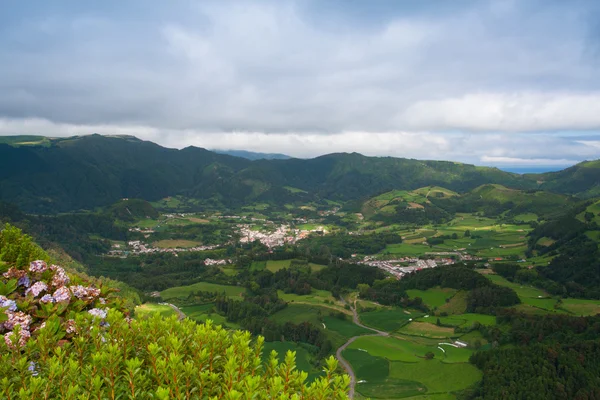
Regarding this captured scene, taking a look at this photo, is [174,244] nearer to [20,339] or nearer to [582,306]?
[582,306]

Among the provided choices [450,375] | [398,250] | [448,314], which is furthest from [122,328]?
[398,250]

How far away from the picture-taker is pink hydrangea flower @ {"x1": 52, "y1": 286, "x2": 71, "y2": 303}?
1095 centimetres

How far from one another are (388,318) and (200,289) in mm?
51635

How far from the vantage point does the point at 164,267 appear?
413ft

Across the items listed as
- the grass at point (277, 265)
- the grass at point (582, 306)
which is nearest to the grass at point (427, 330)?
the grass at point (582, 306)

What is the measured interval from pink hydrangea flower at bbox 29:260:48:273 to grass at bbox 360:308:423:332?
6872cm

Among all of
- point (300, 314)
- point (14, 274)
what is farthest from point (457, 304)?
point (14, 274)

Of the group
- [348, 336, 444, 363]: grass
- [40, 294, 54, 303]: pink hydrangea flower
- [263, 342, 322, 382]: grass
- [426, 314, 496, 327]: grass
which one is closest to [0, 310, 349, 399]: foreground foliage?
[40, 294, 54, 303]: pink hydrangea flower

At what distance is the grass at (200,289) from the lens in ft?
307

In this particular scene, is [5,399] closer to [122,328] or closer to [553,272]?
[122,328]

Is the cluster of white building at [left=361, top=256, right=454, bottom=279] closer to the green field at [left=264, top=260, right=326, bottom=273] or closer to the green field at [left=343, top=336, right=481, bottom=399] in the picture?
the green field at [left=264, top=260, right=326, bottom=273]

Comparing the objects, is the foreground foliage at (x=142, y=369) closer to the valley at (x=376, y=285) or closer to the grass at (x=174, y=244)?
the valley at (x=376, y=285)

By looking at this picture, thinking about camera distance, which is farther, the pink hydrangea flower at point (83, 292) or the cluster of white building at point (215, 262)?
the cluster of white building at point (215, 262)

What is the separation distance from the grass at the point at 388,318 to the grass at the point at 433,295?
22.8 feet
